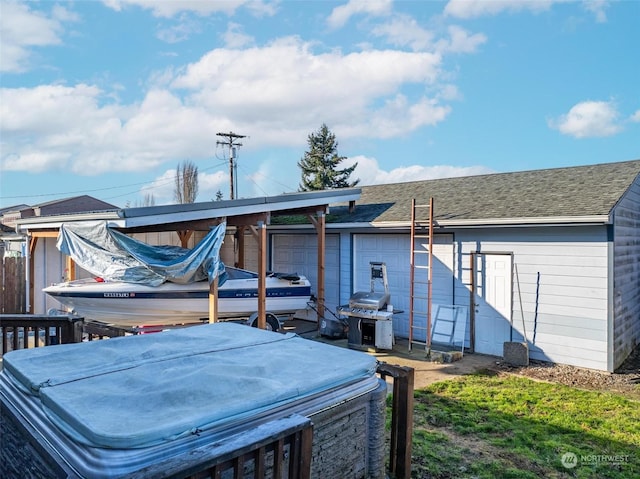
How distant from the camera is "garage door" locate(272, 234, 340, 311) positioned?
33.0 ft

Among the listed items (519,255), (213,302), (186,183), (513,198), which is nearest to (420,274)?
(519,255)

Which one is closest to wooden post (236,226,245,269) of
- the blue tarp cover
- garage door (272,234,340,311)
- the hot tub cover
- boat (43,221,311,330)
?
garage door (272,234,340,311)

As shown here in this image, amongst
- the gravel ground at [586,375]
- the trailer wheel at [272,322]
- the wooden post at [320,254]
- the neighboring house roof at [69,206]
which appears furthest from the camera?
the neighboring house roof at [69,206]

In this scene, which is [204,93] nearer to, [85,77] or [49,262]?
[85,77]

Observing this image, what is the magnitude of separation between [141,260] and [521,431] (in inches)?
228

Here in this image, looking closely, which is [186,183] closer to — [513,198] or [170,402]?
[513,198]

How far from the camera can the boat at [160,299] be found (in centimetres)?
740

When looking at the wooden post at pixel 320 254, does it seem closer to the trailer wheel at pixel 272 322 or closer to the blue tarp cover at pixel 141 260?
the trailer wheel at pixel 272 322

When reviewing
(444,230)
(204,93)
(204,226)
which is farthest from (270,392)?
(204,93)

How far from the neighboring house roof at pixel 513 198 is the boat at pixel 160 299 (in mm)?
2679

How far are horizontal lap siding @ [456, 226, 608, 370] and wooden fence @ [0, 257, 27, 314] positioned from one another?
411 inches

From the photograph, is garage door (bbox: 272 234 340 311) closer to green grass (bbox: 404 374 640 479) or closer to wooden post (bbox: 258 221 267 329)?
wooden post (bbox: 258 221 267 329)

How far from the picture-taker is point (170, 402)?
2.05 m

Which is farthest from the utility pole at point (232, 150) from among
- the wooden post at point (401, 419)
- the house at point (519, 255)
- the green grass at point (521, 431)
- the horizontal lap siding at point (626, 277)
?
the wooden post at point (401, 419)
